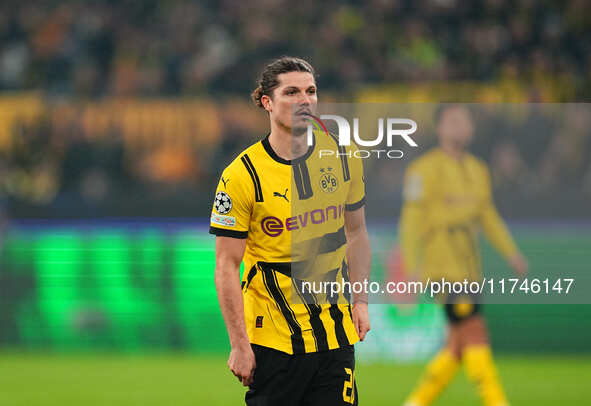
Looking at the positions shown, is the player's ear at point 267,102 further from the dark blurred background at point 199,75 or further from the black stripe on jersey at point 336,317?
the dark blurred background at point 199,75

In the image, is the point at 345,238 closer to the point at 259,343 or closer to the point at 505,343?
the point at 259,343

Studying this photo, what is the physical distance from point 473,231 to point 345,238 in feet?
10.5

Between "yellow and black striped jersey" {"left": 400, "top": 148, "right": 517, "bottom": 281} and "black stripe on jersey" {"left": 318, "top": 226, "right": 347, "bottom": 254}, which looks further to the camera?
"yellow and black striped jersey" {"left": 400, "top": 148, "right": 517, "bottom": 281}

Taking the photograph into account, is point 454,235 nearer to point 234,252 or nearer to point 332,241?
point 332,241

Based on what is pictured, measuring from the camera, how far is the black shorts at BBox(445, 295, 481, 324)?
704cm

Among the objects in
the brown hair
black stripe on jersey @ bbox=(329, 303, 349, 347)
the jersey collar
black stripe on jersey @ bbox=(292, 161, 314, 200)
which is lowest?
black stripe on jersey @ bbox=(329, 303, 349, 347)

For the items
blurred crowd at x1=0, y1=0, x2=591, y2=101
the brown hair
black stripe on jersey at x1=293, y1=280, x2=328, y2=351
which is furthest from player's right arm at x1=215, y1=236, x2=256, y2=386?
blurred crowd at x1=0, y1=0, x2=591, y2=101

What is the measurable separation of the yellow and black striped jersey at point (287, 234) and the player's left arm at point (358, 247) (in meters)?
0.07

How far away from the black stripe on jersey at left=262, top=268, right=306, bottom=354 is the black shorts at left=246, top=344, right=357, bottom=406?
0.14ft

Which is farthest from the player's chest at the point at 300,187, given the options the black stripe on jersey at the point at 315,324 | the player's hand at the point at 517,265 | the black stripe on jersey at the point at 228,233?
the player's hand at the point at 517,265

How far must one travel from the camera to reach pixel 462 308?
705 cm

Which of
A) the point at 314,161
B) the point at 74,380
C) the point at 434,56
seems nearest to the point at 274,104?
the point at 314,161

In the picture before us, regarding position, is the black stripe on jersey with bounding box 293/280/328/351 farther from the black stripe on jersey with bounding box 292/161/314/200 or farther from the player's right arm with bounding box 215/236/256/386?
the black stripe on jersey with bounding box 292/161/314/200

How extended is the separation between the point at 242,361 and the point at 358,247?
2.39ft
